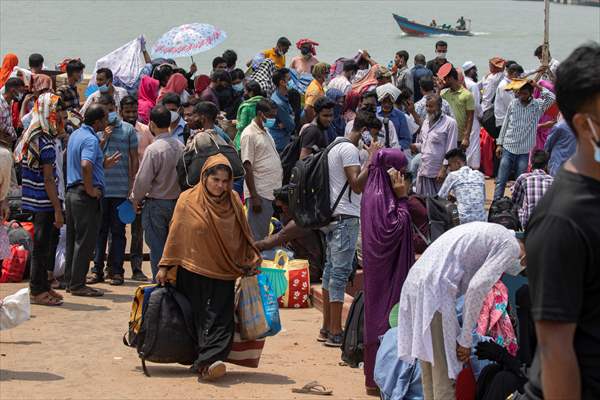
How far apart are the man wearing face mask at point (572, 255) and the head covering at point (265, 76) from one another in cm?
1140

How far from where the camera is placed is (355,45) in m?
58.7

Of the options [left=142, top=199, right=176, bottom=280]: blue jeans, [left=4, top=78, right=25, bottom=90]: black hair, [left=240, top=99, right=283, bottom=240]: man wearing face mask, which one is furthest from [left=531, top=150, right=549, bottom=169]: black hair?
[left=4, top=78, right=25, bottom=90]: black hair

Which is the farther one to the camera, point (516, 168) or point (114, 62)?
point (114, 62)

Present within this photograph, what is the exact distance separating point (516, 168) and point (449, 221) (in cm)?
427

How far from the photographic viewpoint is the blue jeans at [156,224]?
9.38 m

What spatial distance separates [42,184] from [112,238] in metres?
1.40

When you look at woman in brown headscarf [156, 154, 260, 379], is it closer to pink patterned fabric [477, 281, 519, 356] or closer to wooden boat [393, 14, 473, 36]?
pink patterned fabric [477, 281, 519, 356]

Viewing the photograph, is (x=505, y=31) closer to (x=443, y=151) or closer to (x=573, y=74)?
(x=443, y=151)

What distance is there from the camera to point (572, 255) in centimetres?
314

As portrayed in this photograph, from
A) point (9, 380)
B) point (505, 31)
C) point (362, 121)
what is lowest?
point (9, 380)

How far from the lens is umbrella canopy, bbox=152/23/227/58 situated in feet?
57.3

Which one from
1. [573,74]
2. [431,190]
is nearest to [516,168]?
[431,190]

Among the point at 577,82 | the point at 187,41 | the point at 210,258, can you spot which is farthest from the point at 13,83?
the point at 577,82

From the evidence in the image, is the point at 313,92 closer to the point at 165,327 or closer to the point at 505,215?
the point at 505,215
